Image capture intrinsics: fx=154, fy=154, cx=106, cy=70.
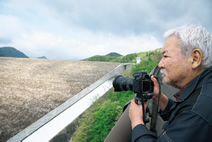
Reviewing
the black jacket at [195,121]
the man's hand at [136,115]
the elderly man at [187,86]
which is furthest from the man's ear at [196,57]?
the man's hand at [136,115]

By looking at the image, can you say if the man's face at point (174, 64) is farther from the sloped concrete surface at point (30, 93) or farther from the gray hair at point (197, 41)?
the sloped concrete surface at point (30, 93)

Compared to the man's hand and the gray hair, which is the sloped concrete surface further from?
the gray hair

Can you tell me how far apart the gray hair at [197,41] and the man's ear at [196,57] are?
0.02 metres

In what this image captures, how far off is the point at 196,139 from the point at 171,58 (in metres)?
0.63

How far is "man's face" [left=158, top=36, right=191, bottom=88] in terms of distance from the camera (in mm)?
1199

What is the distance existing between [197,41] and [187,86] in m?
0.34

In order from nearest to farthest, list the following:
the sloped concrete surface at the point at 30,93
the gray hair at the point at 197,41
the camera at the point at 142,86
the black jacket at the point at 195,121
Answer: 1. the black jacket at the point at 195,121
2. the gray hair at the point at 197,41
3. the camera at the point at 142,86
4. the sloped concrete surface at the point at 30,93

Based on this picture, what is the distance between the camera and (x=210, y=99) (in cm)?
86

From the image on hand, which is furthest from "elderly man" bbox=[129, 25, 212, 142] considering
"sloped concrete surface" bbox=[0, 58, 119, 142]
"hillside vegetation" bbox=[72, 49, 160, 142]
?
"hillside vegetation" bbox=[72, 49, 160, 142]

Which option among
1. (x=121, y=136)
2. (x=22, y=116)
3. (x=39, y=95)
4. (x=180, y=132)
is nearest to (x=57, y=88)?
(x=39, y=95)

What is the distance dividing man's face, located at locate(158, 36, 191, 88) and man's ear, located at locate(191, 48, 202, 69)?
36mm

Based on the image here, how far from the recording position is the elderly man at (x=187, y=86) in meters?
0.83

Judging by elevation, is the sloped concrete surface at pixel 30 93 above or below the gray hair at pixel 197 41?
below

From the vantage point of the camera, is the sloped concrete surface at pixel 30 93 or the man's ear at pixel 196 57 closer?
the man's ear at pixel 196 57
